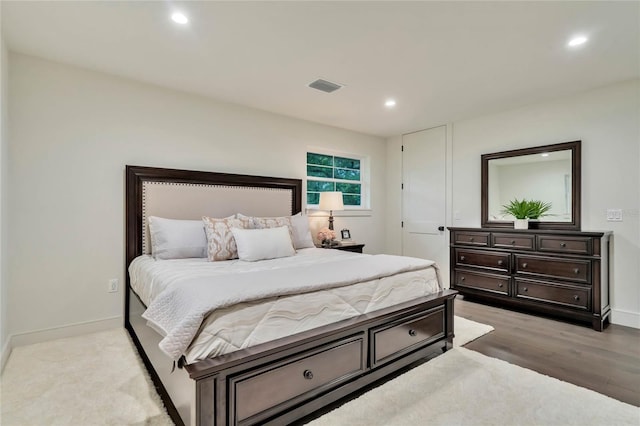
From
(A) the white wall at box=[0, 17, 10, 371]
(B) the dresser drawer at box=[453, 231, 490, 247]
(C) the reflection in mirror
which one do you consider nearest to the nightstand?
(B) the dresser drawer at box=[453, 231, 490, 247]

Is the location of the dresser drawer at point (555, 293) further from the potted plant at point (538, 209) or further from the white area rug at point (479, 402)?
the white area rug at point (479, 402)

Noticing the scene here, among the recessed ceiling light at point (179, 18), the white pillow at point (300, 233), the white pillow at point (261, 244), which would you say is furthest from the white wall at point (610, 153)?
the recessed ceiling light at point (179, 18)

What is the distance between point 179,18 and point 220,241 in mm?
1768

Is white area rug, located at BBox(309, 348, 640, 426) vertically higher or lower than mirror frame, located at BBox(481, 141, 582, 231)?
lower

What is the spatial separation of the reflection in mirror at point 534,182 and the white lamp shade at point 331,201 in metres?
2.04

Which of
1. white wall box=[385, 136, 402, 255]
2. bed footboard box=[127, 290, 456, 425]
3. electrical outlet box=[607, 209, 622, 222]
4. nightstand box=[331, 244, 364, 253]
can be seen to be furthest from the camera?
white wall box=[385, 136, 402, 255]

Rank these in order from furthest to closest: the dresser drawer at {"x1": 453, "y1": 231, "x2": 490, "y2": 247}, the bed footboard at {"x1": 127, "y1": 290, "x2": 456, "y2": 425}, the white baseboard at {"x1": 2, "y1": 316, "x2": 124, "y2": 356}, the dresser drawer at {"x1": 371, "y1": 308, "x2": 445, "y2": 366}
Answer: the dresser drawer at {"x1": 453, "y1": 231, "x2": 490, "y2": 247}
the white baseboard at {"x1": 2, "y1": 316, "x2": 124, "y2": 356}
the dresser drawer at {"x1": 371, "y1": 308, "x2": 445, "y2": 366}
the bed footboard at {"x1": 127, "y1": 290, "x2": 456, "y2": 425}

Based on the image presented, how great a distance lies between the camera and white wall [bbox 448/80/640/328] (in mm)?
3273

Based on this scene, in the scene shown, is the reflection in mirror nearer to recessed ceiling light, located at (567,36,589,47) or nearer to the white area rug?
recessed ceiling light, located at (567,36,589,47)

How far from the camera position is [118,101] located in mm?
3189

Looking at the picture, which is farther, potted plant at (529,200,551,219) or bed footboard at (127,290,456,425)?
potted plant at (529,200,551,219)

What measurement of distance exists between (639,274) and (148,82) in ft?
17.6

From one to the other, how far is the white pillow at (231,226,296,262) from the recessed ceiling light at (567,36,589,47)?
287 cm

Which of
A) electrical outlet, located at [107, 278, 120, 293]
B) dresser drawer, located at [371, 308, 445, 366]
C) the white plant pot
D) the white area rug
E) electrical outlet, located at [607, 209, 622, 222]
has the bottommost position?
the white area rug
